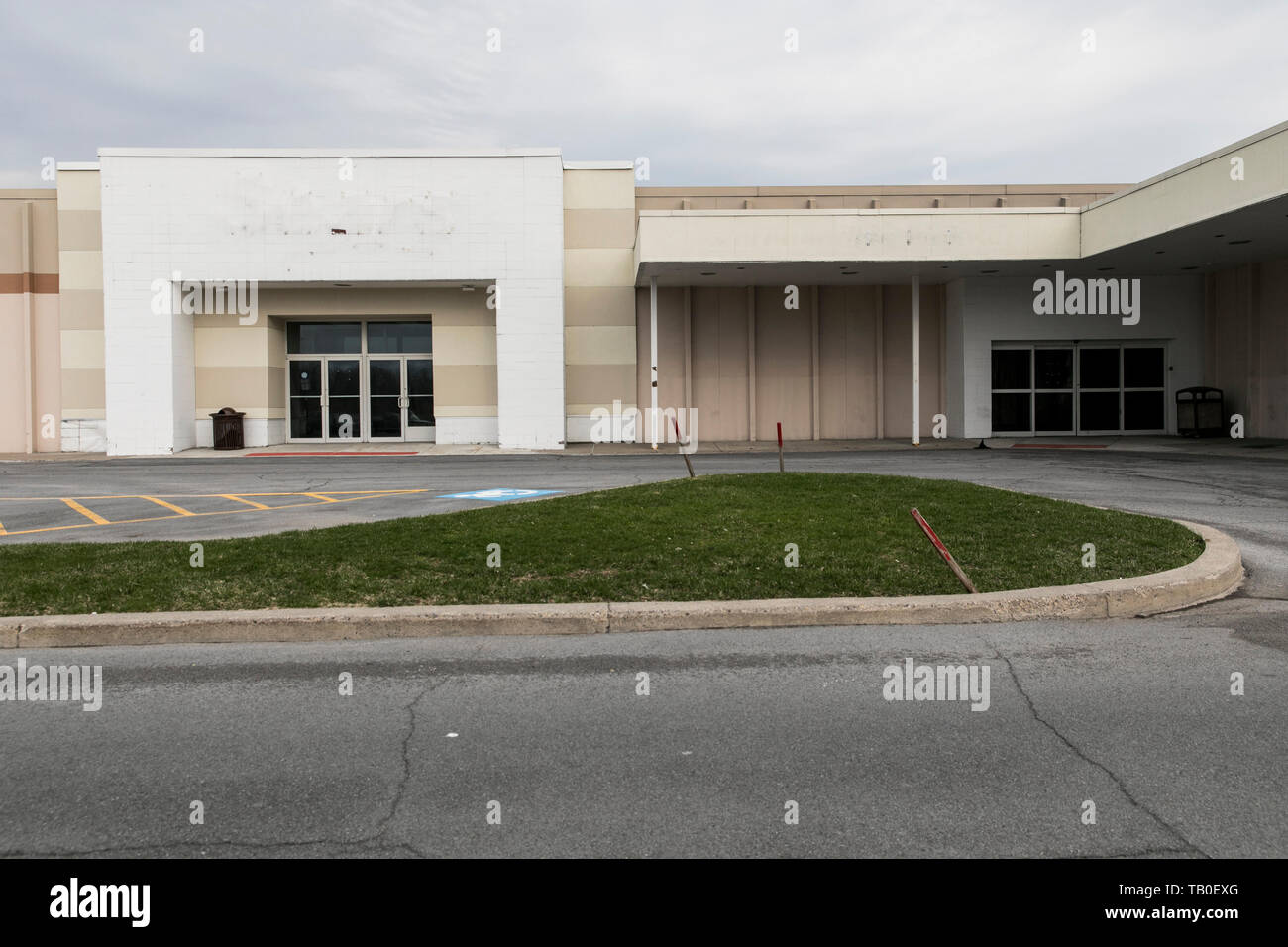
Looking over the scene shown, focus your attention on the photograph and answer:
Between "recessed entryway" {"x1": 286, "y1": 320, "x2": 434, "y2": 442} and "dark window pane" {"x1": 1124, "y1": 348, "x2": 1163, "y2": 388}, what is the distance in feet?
64.2

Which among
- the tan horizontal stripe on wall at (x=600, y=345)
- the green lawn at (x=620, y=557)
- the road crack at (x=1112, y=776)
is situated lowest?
the road crack at (x=1112, y=776)

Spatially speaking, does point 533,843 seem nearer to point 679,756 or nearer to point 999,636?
point 679,756

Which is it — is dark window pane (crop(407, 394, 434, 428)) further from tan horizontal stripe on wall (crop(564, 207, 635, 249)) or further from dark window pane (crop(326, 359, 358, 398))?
tan horizontal stripe on wall (crop(564, 207, 635, 249))

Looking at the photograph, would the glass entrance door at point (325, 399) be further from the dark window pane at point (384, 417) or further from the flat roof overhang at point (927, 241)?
the flat roof overhang at point (927, 241)

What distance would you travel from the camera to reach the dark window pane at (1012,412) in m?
27.6

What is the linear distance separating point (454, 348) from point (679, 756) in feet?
78.6

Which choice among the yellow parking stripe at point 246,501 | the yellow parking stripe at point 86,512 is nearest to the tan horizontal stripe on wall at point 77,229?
the yellow parking stripe at point 86,512

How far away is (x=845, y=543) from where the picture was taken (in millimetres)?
8922

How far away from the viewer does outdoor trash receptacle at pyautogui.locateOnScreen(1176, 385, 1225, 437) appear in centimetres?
2586

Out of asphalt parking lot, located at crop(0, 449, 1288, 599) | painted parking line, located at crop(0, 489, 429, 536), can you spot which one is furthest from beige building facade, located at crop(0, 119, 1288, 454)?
painted parking line, located at crop(0, 489, 429, 536)

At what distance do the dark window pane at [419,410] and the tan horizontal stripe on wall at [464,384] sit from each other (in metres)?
1.07

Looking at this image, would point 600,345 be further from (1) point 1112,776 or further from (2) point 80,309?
(1) point 1112,776

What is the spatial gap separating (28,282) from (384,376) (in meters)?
9.61

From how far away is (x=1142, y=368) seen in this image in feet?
91.0
